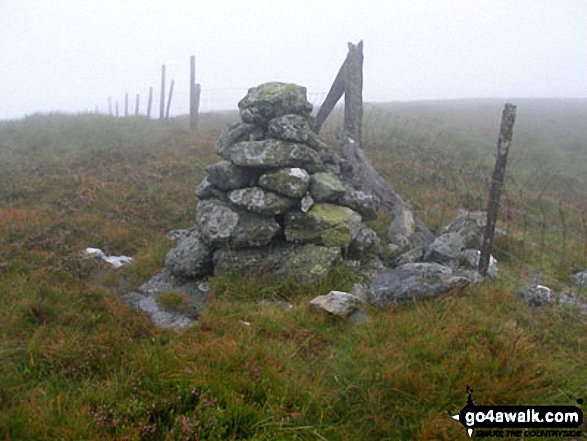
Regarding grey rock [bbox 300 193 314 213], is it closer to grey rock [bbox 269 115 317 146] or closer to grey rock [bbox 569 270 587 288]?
grey rock [bbox 269 115 317 146]

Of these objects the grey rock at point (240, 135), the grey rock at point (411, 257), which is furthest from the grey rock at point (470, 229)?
the grey rock at point (240, 135)

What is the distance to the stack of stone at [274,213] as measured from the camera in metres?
7.22

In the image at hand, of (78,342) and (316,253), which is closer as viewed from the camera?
(78,342)

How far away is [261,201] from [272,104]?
2366 millimetres

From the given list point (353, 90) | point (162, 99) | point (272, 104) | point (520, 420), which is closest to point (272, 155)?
point (272, 104)

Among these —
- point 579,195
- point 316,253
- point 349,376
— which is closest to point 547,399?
point 349,376

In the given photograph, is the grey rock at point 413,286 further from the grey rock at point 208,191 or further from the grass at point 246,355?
the grey rock at point 208,191

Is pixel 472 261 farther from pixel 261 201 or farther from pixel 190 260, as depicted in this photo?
pixel 190 260

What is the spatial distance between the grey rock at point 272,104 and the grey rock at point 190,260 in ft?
9.11

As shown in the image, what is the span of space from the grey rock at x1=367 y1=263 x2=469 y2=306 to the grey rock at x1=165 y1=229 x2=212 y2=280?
289 cm

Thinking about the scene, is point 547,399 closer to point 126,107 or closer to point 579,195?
point 579,195

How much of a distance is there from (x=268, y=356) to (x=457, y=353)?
199cm

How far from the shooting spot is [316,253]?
7.13m

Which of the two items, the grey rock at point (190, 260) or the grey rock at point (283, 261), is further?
the grey rock at point (190, 260)
